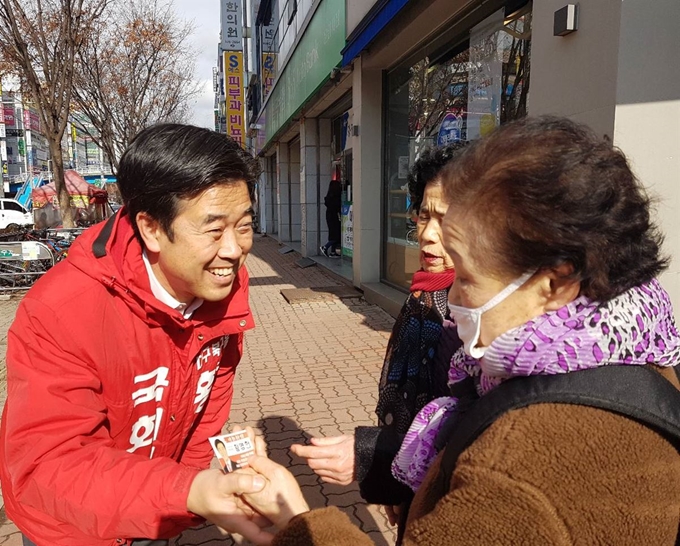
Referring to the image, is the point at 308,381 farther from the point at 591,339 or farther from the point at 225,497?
the point at 591,339

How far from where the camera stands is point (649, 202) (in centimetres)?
92

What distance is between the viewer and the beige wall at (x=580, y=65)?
115 inches

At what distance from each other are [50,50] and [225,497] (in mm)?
11973

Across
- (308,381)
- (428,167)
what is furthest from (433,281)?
(308,381)

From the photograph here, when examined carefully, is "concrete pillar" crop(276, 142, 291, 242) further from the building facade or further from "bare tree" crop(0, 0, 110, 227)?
"bare tree" crop(0, 0, 110, 227)

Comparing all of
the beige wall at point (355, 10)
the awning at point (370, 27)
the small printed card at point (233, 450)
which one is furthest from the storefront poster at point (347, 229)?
the small printed card at point (233, 450)

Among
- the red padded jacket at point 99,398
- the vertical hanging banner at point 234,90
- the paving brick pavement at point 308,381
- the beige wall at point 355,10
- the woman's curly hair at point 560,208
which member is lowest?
the paving brick pavement at point 308,381

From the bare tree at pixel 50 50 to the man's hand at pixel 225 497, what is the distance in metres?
10.8

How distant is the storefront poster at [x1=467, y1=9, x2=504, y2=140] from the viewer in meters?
4.93

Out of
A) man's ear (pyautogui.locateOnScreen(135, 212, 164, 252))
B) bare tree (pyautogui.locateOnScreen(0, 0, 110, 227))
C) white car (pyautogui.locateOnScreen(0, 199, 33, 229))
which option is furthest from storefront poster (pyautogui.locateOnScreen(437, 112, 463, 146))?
white car (pyautogui.locateOnScreen(0, 199, 33, 229))

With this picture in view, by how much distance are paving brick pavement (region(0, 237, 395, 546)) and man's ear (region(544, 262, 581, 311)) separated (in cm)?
224

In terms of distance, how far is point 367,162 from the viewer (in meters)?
7.80

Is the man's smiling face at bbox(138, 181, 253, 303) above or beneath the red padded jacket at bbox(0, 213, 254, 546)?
above

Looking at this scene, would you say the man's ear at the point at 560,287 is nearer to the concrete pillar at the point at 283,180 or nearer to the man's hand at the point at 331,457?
the man's hand at the point at 331,457
